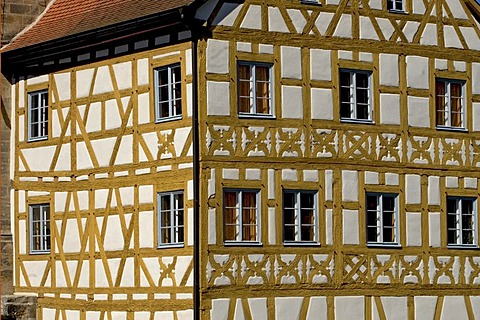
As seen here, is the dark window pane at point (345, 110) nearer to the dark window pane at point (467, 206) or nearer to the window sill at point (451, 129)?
the window sill at point (451, 129)

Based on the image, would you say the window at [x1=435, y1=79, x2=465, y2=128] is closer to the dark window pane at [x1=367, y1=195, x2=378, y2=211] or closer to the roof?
the dark window pane at [x1=367, y1=195, x2=378, y2=211]

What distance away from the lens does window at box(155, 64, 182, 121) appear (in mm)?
33906

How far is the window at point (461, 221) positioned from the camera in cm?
3647

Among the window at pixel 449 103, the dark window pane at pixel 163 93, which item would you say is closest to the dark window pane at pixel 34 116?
the dark window pane at pixel 163 93

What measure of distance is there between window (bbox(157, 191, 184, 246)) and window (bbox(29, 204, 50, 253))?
3.99 meters

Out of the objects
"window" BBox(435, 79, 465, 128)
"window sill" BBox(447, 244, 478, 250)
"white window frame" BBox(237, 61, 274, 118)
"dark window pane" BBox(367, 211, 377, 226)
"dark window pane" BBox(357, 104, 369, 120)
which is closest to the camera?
"white window frame" BBox(237, 61, 274, 118)

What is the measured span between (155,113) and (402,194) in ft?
17.8

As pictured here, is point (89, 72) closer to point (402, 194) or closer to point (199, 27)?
point (199, 27)

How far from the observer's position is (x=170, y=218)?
33.9m

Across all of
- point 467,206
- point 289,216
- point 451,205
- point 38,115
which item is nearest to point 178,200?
point 289,216

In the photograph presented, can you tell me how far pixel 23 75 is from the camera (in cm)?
3788

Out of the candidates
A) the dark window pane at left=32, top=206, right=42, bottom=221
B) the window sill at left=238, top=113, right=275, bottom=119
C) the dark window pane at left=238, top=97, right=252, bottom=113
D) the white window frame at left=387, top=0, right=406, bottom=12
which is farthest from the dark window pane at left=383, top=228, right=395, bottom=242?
the dark window pane at left=32, top=206, right=42, bottom=221

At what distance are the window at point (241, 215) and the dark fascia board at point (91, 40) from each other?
3.37m

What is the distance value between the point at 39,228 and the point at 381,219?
747cm
